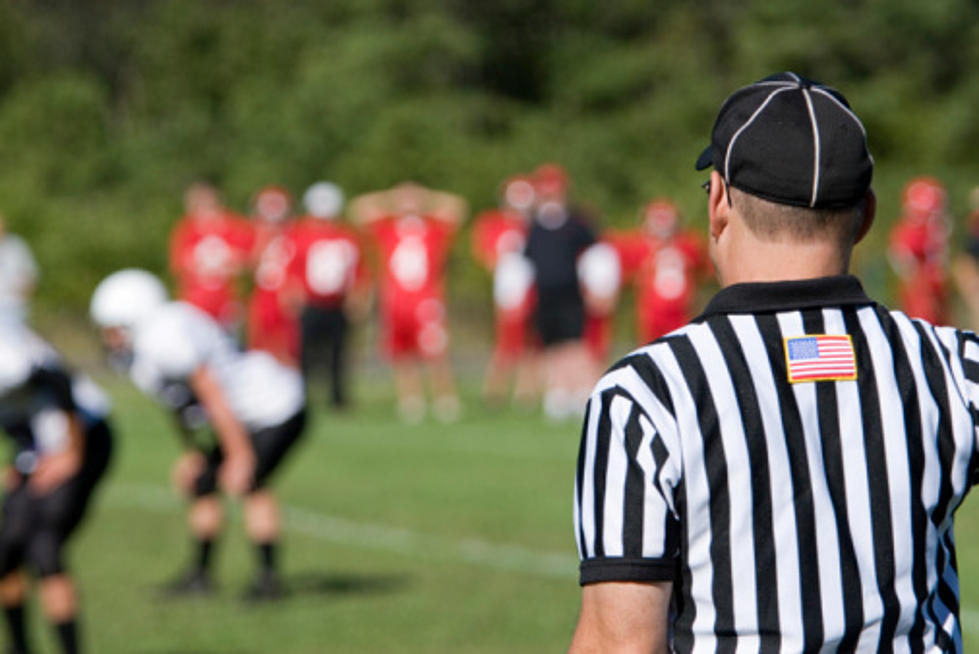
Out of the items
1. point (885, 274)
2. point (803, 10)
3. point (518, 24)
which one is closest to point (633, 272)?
point (885, 274)

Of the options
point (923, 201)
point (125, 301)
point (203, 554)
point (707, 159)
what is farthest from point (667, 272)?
point (707, 159)

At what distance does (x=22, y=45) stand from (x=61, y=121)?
6.90 metres

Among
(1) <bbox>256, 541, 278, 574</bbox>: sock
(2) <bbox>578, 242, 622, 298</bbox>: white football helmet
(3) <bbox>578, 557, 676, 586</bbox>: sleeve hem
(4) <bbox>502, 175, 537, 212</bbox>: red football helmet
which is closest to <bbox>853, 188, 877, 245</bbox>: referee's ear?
(3) <bbox>578, 557, 676, 586</bbox>: sleeve hem

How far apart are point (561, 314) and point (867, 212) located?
544 inches

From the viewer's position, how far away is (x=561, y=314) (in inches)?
633

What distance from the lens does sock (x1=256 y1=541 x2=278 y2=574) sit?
7.75 metres

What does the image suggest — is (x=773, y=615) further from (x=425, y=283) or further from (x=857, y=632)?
(x=425, y=283)

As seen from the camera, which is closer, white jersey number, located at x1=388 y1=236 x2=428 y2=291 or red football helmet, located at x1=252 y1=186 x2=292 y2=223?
white jersey number, located at x1=388 y1=236 x2=428 y2=291

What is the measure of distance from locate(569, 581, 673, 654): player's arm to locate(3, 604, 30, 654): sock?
15.8 feet

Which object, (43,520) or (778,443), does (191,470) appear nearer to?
(43,520)

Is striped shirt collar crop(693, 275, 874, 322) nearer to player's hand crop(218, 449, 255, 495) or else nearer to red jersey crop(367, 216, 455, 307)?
player's hand crop(218, 449, 255, 495)

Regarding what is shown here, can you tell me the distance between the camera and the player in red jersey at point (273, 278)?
17875mm

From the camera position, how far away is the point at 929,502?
2215 millimetres

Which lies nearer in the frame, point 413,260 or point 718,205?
point 718,205
